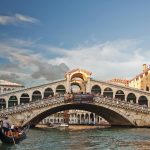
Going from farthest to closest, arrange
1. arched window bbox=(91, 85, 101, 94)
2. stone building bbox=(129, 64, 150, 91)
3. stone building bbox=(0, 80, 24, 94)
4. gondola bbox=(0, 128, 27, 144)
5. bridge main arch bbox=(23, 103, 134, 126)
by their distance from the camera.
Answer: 1. stone building bbox=(0, 80, 24, 94)
2. stone building bbox=(129, 64, 150, 91)
3. arched window bbox=(91, 85, 101, 94)
4. bridge main arch bbox=(23, 103, 134, 126)
5. gondola bbox=(0, 128, 27, 144)

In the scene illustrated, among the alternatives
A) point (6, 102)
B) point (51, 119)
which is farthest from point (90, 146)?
point (51, 119)

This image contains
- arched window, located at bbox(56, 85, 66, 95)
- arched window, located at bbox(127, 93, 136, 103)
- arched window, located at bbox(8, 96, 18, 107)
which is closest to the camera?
arched window, located at bbox(8, 96, 18, 107)

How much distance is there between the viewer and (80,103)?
4444 cm

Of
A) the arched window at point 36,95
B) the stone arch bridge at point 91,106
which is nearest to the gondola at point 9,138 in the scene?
the stone arch bridge at point 91,106

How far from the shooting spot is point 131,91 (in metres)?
48.7

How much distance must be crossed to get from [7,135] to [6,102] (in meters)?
23.3

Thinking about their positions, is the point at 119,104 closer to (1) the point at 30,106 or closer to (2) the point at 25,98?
(1) the point at 30,106

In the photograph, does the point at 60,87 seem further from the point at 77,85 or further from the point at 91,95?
the point at 91,95

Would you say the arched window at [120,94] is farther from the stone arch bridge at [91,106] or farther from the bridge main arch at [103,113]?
the stone arch bridge at [91,106]

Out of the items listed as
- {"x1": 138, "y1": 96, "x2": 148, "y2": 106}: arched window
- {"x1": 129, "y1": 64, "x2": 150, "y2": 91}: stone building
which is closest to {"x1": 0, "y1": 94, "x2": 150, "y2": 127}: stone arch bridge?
{"x1": 138, "y1": 96, "x2": 148, "y2": 106}: arched window

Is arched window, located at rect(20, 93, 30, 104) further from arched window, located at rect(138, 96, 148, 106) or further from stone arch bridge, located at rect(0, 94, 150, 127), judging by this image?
arched window, located at rect(138, 96, 148, 106)

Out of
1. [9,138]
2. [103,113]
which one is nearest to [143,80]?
[103,113]

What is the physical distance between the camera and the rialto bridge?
41844 millimetres

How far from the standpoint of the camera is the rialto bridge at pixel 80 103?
4184cm
